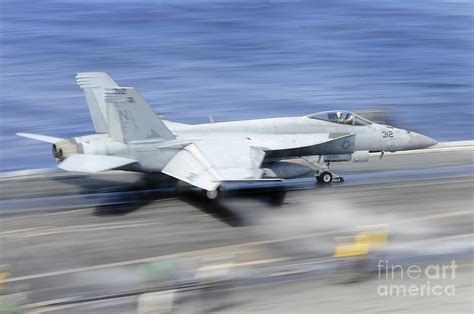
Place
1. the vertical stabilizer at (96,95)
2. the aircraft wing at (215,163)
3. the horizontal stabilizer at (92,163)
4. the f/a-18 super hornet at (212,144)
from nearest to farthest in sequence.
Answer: the aircraft wing at (215,163) < the horizontal stabilizer at (92,163) < the f/a-18 super hornet at (212,144) < the vertical stabilizer at (96,95)

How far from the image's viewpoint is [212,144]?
23.8 meters

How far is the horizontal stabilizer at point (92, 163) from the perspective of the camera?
70.9 feet

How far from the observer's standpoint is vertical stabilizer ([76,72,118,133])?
25891 mm

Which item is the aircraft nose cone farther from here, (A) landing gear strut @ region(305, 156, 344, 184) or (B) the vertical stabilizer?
(B) the vertical stabilizer

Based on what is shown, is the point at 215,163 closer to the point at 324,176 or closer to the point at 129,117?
the point at 129,117

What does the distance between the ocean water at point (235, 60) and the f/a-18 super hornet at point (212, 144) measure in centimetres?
898

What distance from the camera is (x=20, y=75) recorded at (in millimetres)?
47656

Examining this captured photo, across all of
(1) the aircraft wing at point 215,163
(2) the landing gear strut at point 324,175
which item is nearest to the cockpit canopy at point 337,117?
(2) the landing gear strut at point 324,175

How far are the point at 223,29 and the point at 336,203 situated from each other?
44.1 meters

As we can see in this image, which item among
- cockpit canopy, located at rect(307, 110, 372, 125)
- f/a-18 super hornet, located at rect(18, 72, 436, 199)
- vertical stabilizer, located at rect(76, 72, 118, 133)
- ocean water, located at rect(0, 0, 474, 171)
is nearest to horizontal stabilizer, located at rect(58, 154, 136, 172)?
f/a-18 super hornet, located at rect(18, 72, 436, 199)

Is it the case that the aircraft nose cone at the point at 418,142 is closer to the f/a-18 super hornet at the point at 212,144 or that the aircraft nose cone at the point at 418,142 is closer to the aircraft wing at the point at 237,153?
the f/a-18 super hornet at the point at 212,144

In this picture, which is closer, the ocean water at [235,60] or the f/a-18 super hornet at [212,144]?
the f/a-18 super hornet at [212,144]

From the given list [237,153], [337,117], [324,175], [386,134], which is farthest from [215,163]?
[386,134]

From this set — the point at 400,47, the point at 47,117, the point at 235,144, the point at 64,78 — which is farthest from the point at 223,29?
the point at 235,144
